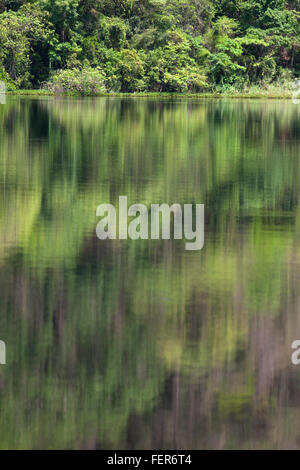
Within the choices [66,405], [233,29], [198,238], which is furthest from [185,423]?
[233,29]

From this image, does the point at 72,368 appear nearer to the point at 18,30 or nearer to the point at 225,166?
the point at 225,166

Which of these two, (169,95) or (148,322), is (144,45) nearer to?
(169,95)

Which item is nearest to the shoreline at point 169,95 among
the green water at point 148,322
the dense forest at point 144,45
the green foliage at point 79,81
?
the green foliage at point 79,81

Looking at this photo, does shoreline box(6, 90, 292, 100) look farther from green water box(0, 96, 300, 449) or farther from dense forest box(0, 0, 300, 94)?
green water box(0, 96, 300, 449)

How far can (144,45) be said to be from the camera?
46.9 m

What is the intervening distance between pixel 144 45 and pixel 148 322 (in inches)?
1714

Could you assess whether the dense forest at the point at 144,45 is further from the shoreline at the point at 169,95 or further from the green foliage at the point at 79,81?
the shoreline at the point at 169,95

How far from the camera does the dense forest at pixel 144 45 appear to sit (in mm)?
43188

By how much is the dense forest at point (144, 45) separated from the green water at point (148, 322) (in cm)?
3435

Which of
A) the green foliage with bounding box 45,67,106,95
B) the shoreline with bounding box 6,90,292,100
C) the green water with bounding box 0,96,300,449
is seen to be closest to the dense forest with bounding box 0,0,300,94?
the green foliage with bounding box 45,67,106,95

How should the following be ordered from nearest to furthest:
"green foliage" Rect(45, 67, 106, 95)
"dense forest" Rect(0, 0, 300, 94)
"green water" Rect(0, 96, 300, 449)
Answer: "green water" Rect(0, 96, 300, 449) < "green foliage" Rect(45, 67, 106, 95) < "dense forest" Rect(0, 0, 300, 94)

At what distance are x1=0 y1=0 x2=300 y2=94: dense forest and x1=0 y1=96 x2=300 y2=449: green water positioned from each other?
113ft

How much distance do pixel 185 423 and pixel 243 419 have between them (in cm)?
22

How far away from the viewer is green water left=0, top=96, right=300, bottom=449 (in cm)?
338
